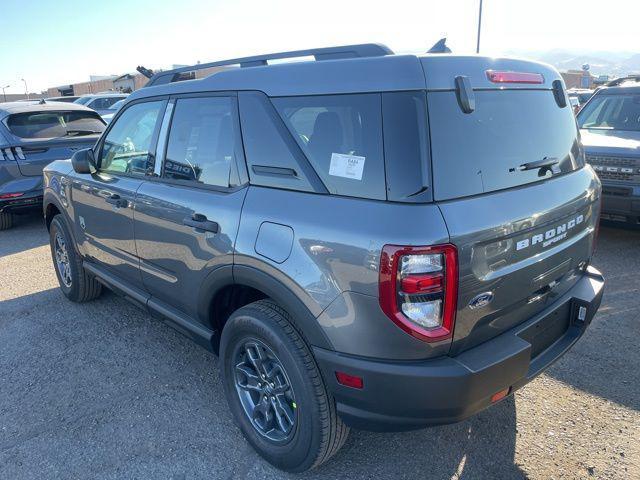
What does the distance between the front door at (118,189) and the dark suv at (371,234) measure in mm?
336

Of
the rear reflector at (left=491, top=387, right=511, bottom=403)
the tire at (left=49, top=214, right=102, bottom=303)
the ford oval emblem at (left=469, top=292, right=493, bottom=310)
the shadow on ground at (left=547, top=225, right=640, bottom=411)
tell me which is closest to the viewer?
the ford oval emblem at (left=469, top=292, right=493, bottom=310)

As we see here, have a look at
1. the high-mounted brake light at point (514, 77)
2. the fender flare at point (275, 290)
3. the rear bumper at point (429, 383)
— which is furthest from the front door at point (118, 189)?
the high-mounted brake light at point (514, 77)

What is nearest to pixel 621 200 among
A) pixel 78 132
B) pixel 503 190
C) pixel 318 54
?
pixel 503 190

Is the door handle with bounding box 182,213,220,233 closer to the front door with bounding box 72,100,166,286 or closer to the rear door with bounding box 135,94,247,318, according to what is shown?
the rear door with bounding box 135,94,247,318

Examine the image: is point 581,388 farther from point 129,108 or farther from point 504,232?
point 129,108

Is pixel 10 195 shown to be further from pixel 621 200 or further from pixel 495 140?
pixel 621 200

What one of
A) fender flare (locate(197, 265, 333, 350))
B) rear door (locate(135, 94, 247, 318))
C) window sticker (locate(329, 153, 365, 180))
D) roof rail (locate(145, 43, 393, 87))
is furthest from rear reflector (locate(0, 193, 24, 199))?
window sticker (locate(329, 153, 365, 180))

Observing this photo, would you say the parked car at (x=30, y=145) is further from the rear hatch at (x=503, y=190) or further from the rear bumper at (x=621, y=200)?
the rear bumper at (x=621, y=200)

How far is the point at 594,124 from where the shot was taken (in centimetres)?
665

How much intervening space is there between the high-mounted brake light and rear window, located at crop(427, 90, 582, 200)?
50 mm

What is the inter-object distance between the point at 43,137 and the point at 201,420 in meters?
5.86

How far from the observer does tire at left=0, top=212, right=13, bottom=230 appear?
734cm

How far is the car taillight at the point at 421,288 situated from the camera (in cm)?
185

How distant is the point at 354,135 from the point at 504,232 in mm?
722
